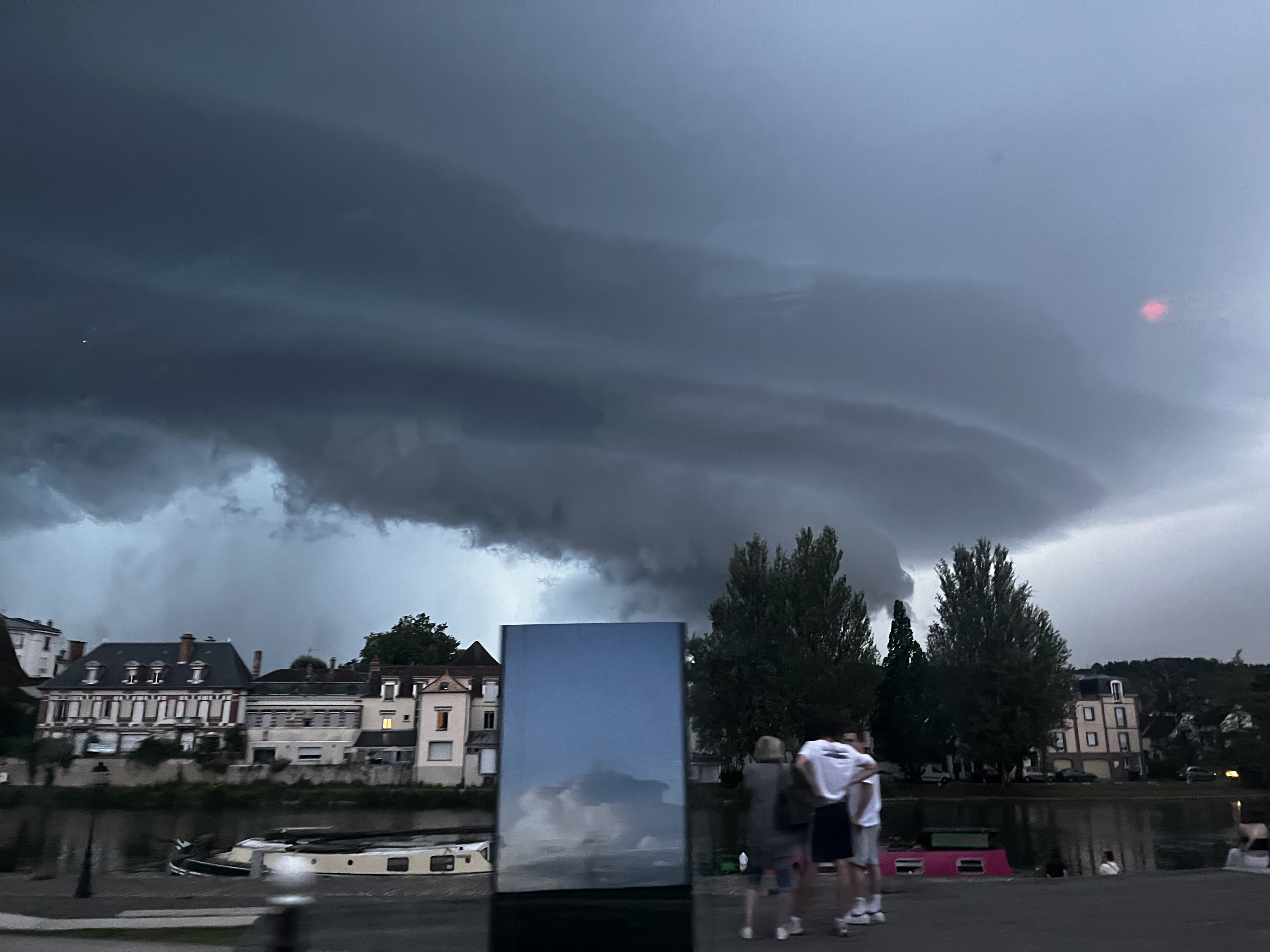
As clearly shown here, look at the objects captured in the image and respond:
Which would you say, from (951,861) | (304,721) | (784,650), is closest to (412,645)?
(304,721)

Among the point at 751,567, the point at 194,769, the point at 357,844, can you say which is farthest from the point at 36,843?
the point at 751,567

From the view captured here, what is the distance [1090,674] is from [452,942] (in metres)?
120

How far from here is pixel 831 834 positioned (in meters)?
8.68

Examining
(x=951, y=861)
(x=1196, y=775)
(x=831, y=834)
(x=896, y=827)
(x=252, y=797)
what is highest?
(x=1196, y=775)

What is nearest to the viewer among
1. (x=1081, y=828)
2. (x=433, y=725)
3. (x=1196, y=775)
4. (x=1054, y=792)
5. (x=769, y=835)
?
(x=769, y=835)

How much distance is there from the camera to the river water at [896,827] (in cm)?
4397

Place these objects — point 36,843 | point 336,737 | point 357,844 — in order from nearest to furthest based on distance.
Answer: point 357,844 < point 36,843 < point 336,737

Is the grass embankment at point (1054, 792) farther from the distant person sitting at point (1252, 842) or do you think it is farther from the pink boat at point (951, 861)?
the distant person sitting at point (1252, 842)

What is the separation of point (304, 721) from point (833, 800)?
263ft

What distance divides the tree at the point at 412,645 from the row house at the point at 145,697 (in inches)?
1082

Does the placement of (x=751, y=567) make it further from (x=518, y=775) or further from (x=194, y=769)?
(x=518, y=775)

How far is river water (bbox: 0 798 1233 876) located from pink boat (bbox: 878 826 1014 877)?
5810mm

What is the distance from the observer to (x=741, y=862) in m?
32.4

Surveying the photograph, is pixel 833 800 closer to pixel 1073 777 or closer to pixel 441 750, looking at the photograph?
pixel 441 750
